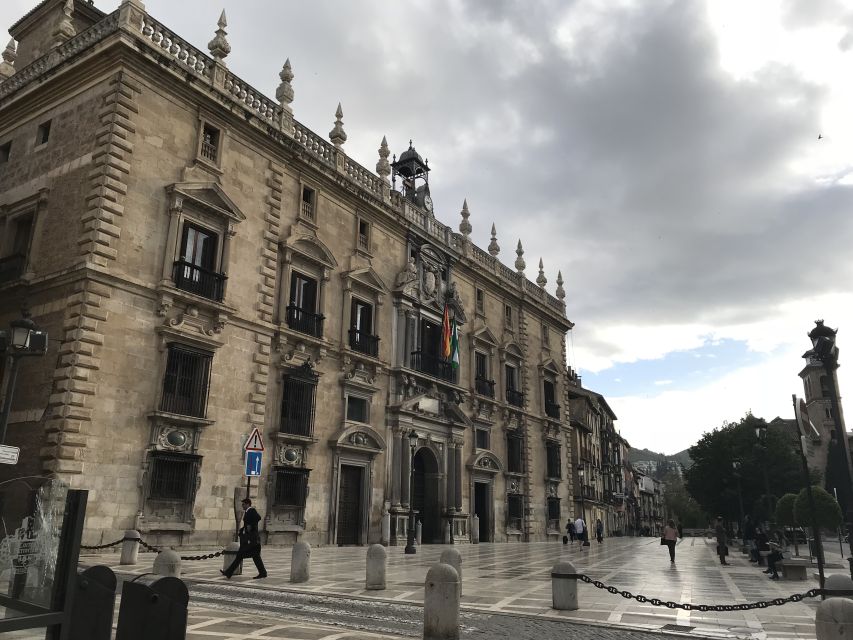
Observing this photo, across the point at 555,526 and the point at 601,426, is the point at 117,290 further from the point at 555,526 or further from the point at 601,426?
the point at 601,426

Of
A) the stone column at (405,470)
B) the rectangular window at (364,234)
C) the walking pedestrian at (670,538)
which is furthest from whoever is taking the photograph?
the rectangular window at (364,234)

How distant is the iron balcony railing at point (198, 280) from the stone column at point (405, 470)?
1017cm

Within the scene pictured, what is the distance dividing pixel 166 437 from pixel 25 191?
8.81 metres

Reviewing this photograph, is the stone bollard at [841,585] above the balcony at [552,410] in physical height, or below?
below

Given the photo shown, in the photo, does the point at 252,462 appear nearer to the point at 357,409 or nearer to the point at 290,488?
the point at 290,488

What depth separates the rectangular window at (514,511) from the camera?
109ft

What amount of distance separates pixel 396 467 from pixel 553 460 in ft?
52.9

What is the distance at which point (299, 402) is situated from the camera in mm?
21516

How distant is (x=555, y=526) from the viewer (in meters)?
37.7

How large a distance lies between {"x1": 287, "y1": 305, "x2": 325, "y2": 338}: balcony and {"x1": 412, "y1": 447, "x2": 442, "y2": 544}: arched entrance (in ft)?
27.5

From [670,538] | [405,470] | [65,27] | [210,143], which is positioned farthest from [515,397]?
[65,27]

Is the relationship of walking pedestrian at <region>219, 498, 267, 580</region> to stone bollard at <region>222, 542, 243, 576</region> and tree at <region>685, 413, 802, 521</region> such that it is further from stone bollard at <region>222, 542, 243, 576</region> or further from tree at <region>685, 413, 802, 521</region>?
tree at <region>685, 413, 802, 521</region>

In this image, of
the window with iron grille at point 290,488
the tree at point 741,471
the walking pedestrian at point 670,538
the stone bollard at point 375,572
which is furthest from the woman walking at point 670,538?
the tree at point 741,471

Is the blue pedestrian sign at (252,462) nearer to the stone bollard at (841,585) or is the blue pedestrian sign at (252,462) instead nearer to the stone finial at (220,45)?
the stone bollard at (841,585)
